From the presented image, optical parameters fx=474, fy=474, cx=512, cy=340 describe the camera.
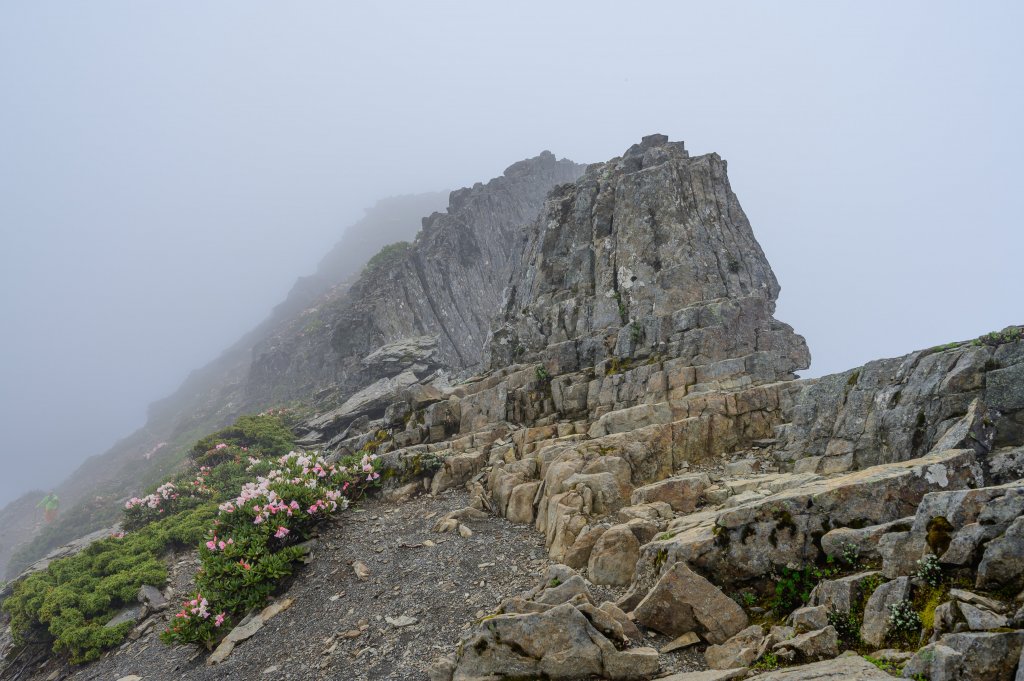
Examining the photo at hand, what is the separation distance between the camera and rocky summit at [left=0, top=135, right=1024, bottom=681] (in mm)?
8391

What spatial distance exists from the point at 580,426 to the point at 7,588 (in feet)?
119

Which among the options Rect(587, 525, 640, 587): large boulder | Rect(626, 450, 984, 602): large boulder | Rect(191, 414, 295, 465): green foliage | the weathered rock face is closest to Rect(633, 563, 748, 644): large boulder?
Rect(626, 450, 984, 602): large boulder

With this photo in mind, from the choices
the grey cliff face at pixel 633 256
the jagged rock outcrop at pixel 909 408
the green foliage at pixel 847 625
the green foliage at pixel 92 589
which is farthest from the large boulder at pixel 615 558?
the green foliage at pixel 92 589

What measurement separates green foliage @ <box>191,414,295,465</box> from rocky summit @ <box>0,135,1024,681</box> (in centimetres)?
34

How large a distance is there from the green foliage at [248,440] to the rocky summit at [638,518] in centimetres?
34

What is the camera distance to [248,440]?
39.8 m

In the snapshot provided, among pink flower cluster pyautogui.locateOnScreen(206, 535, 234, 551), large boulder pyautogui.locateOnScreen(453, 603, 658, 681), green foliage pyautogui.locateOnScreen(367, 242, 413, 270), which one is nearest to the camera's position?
large boulder pyautogui.locateOnScreen(453, 603, 658, 681)

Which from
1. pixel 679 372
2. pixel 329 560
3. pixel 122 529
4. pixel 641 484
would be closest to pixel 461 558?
pixel 329 560

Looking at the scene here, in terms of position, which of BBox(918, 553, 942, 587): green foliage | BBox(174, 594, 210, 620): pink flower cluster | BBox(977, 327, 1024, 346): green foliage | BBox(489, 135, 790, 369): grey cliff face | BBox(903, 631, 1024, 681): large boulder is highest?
BBox(489, 135, 790, 369): grey cliff face

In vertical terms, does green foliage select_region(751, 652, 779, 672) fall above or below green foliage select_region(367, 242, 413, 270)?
below

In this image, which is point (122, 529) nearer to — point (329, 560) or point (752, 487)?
point (329, 560)

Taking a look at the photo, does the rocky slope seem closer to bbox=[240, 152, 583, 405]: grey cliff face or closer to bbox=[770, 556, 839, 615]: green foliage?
bbox=[240, 152, 583, 405]: grey cliff face

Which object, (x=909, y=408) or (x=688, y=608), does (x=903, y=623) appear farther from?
(x=909, y=408)

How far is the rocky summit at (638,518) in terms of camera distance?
27.5 feet
